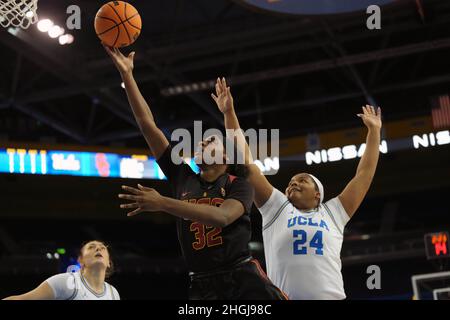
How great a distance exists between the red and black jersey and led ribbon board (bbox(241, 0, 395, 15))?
6.31 meters

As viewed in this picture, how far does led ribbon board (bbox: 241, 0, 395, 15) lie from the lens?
32.1 ft

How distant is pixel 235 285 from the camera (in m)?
3.69

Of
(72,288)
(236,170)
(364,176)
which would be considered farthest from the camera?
(72,288)

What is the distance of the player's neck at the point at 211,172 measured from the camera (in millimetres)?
3949

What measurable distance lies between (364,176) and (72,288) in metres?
2.31

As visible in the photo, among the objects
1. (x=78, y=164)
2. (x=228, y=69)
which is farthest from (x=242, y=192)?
(x=228, y=69)

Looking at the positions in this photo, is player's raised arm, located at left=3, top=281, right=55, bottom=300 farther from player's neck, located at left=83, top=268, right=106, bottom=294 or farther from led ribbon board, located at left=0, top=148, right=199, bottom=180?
led ribbon board, located at left=0, top=148, right=199, bottom=180

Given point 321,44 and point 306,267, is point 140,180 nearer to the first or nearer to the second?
point 321,44

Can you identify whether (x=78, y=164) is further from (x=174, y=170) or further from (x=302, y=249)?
(x=174, y=170)

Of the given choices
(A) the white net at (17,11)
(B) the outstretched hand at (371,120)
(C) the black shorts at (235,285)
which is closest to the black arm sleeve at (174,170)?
(C) the black shorts at (235,285)

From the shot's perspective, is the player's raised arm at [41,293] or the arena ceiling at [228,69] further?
the arena ceiling at [228,69]

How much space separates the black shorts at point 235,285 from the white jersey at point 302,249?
0.67 metres

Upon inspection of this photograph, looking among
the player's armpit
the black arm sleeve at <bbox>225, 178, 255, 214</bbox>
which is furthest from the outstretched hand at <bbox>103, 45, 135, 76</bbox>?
the player's armpit

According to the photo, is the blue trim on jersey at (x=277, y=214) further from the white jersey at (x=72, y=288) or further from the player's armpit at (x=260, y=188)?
the white jersey at (x=72, y=288)
